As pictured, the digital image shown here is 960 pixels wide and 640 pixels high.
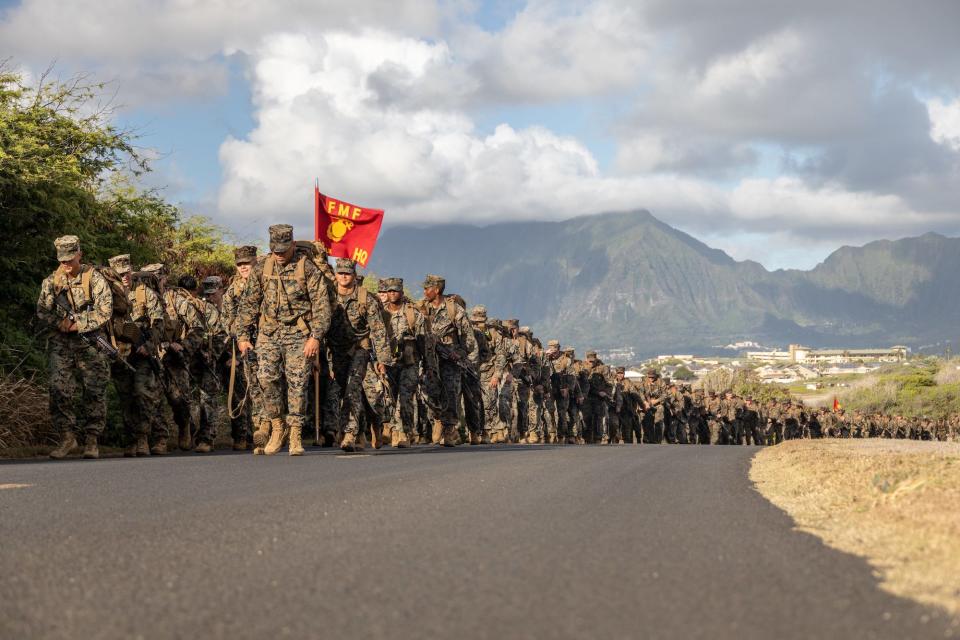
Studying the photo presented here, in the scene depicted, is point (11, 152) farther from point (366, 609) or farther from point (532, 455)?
point (366, 609)

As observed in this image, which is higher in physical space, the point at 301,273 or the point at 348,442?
the point at 301,273

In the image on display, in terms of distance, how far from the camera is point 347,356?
14414mm

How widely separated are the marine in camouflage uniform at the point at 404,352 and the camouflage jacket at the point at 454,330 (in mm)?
651

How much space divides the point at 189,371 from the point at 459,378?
492 cm

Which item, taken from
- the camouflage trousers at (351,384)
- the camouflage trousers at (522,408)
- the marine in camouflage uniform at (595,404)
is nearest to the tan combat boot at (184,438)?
the camouflage trousers at (351,384)

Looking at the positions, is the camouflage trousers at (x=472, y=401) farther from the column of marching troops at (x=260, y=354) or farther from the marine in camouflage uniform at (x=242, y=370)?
the marine in camouflage uniform at (x=242, y=370)

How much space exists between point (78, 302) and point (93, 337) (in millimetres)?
442

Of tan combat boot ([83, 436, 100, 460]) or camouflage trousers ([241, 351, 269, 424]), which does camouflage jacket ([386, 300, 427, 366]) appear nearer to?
camouflage trousers ([241, 351, 269, 424])

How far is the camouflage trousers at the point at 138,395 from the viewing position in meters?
13.6

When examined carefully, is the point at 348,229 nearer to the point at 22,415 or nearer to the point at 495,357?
the point at 495,357

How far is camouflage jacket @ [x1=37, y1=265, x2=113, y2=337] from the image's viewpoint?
40.4ft

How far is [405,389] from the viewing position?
56.4 feet

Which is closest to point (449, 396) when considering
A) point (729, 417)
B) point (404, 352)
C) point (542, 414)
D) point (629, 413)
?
point (404, 352)

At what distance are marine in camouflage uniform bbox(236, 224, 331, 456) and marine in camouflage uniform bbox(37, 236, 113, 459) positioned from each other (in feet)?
5.48
